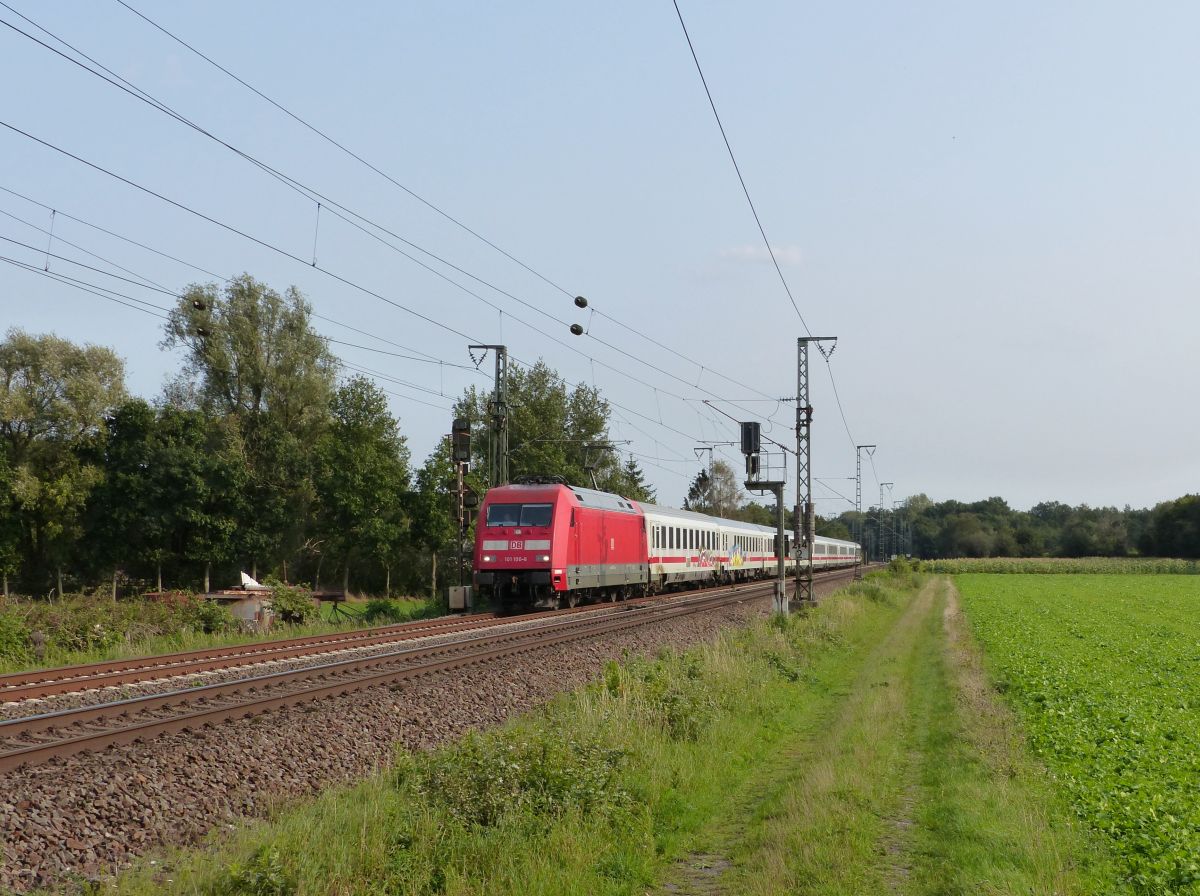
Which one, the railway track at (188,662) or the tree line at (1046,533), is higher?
the tree line at (1046,533)

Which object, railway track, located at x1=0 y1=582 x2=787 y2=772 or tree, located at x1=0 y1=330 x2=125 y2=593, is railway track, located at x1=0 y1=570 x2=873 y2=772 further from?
tree, located at x1=0 y1=330 x2=125 y2=593

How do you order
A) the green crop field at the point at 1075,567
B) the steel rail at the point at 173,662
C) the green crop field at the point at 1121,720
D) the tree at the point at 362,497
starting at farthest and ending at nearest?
the green crop field at the point at 1075,567 → the tree at the point at 362,497 → the steel rail at the point at 173,662 → the green crop field at the point at 1121,720

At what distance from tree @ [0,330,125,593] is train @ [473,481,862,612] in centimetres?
2636

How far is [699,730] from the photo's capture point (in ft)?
41.1

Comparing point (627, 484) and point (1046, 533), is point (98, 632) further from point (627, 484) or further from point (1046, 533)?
point (1046, 533)

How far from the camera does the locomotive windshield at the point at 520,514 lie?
91.4ft

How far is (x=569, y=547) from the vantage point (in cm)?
2859

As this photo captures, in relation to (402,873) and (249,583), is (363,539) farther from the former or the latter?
(402,873)

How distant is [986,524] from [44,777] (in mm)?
149373

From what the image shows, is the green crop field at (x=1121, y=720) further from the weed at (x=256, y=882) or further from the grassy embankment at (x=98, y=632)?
the grassy embankment at (x=98, y=632)

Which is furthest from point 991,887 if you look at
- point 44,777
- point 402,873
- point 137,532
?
point 137,532

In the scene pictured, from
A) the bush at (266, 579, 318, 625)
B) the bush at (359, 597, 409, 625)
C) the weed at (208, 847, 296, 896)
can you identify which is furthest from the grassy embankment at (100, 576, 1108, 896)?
the bush at (359, 597, 409, 625)

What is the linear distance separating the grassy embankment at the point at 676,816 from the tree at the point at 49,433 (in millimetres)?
43208

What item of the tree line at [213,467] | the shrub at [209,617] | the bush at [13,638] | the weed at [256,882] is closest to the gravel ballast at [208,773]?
the weed at [256,882]
